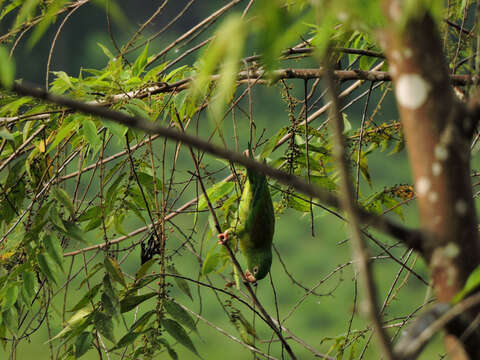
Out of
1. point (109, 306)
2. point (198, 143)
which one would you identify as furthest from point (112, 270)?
point (198, 143)

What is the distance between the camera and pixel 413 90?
0.38 m

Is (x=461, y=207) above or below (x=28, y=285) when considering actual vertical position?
below

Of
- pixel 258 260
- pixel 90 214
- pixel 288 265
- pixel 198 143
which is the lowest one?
pixel 198 143

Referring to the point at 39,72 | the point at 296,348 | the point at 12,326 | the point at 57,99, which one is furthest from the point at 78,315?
the point at 39,72

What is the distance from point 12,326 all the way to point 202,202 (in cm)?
31

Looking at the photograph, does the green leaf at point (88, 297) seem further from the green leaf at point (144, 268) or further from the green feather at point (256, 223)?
the green feather at point (256, 223)

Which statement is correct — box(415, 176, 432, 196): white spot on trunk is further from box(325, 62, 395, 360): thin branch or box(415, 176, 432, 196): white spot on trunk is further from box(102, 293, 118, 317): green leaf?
box(102, 293, 118, 317): green leaf

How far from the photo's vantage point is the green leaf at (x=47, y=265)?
2.27ft

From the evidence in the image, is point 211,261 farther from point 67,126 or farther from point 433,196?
point 433,196

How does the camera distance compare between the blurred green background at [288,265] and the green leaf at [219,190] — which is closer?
the green leaf at [219,190]

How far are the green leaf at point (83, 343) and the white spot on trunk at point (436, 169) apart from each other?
52 centimetres

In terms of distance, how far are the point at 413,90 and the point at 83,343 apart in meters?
0.55

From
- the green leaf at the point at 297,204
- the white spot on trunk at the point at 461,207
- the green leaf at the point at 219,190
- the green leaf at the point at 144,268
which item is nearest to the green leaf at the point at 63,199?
the green leaf at the point at 144,268

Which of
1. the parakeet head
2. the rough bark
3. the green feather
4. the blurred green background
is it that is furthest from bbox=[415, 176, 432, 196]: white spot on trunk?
the blurred green background
